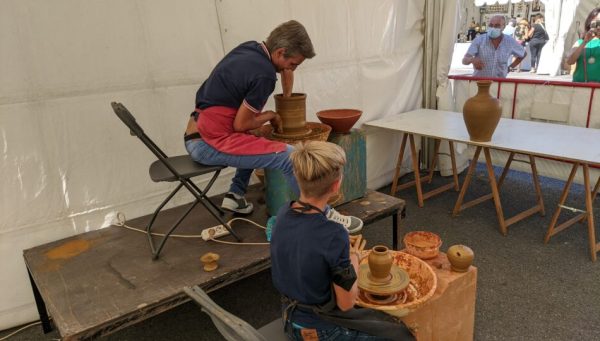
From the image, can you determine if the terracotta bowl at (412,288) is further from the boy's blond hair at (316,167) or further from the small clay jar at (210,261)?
the small clay jar at (210,261)

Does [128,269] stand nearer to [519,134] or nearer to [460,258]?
[460,258]

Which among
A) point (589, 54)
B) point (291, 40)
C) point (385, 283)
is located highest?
point (291, 40)

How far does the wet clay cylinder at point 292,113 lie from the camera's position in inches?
91.7

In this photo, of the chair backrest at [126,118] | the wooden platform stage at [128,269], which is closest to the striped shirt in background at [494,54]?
the wooden platform stage at [128,269]

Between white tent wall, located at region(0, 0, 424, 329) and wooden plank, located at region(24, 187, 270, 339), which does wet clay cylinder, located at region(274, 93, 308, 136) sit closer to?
wooden plank, located at region(24, 187, 270, 339)

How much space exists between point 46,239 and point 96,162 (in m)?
0.48

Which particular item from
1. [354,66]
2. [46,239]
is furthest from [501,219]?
[46,239]

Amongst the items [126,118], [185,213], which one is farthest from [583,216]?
[126,118]

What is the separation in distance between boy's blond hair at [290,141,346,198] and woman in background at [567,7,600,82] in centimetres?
357

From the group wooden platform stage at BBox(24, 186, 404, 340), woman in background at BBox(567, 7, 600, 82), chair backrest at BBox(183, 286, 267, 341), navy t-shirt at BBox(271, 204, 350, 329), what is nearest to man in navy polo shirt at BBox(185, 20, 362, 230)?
wooden platform stage at BBox(24, 186, 404, 340)

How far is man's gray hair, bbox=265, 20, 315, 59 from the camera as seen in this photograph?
198cm

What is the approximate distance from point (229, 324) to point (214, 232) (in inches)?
47.1

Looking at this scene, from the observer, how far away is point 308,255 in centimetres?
128

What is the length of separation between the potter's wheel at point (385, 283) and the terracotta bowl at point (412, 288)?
47 millimetres
